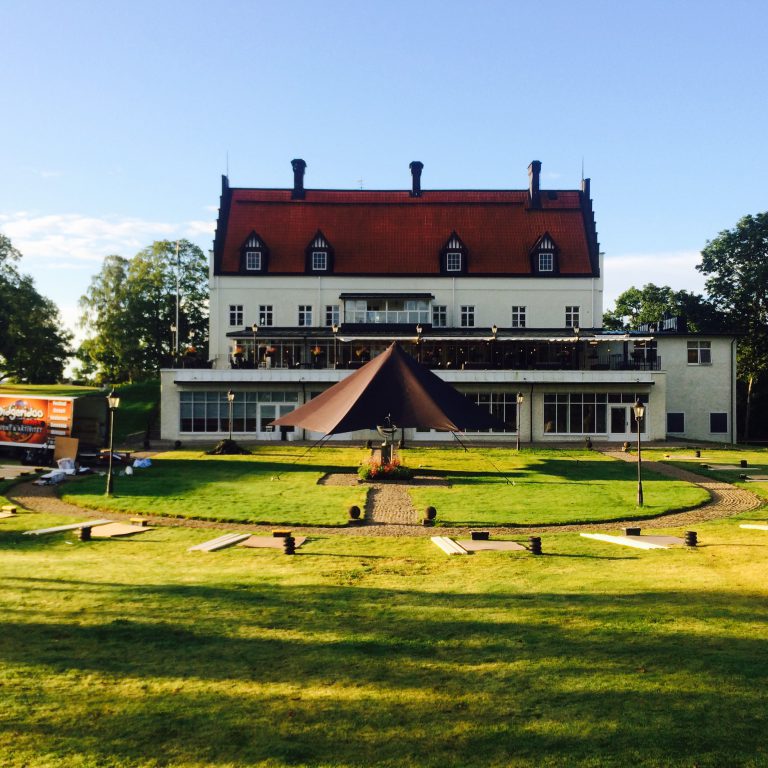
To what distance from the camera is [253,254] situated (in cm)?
5194

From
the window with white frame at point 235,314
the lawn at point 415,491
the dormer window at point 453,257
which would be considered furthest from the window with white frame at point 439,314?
the lawn at point 415,491

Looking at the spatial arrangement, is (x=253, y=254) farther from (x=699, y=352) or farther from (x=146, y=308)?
(x=699, y=352)

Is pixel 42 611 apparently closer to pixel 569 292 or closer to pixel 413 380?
pixel 413 380

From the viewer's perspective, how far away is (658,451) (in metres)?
37.5

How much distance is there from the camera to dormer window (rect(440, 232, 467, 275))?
52031 mm

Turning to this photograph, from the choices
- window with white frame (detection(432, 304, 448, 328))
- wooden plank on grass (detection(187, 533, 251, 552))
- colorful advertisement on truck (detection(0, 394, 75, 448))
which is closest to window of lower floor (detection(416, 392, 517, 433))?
window with white frame (detection(432, 304, 448, 328))

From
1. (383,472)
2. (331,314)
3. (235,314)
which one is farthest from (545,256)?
(383,472)

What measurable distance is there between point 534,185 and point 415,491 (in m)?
39.1

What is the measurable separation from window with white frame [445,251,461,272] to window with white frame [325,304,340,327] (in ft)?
28.9

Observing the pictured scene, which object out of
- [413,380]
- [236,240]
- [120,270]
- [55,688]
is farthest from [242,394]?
[55,688]

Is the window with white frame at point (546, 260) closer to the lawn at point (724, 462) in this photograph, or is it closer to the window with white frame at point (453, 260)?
the window with white frame at point (453, 260)

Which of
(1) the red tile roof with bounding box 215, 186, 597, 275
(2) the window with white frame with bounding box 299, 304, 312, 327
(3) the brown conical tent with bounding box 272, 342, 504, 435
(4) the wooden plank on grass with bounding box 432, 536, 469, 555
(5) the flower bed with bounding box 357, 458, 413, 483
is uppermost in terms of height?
(1) the red tile roof with bounding box 215, 186, 597, 275

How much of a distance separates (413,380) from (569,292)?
27881 mm

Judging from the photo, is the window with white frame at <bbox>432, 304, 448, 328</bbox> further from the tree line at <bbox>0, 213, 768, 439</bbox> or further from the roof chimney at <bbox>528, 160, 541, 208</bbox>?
the tree line at <bbox>0, 213, 768, 439</bbox>
